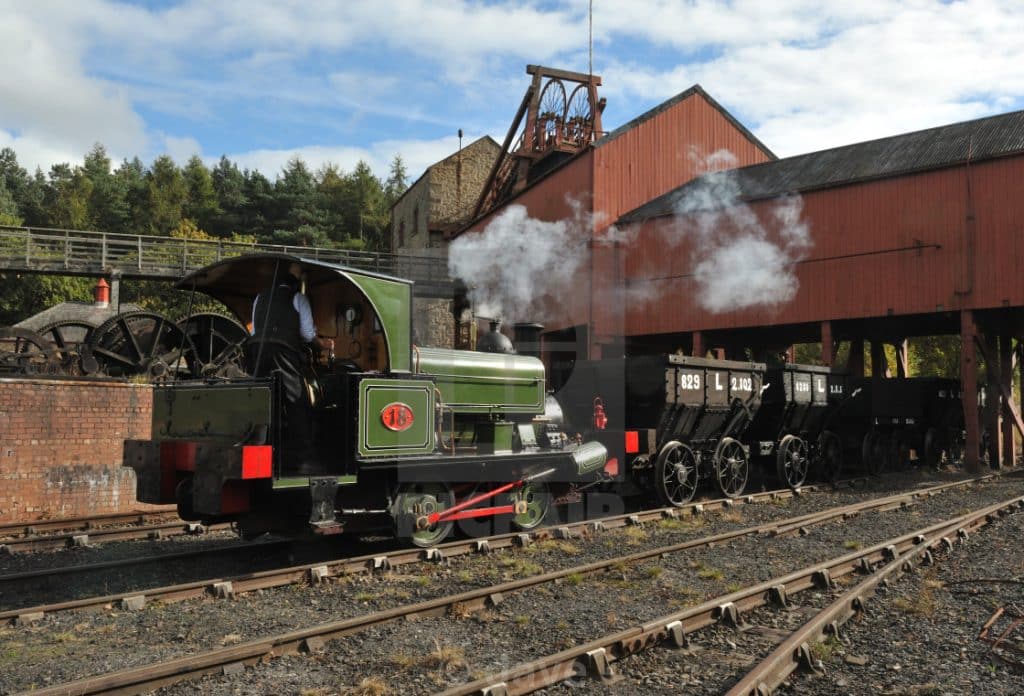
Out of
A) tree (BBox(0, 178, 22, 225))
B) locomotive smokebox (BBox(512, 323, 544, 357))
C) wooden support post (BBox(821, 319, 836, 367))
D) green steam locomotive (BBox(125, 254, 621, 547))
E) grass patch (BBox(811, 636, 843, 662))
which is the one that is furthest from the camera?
tree (BBox(0, 178, 22, 225))

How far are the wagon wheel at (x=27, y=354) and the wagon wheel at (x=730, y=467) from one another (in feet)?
37.6

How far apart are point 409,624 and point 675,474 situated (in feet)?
22.2

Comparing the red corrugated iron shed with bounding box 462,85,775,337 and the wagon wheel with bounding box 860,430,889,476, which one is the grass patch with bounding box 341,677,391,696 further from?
the red corrugated iron shed with bounding box 462,85,775,337

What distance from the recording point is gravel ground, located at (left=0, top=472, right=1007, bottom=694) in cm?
441

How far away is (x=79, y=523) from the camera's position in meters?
9.86

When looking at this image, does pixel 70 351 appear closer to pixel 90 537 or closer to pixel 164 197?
pixel 90 537

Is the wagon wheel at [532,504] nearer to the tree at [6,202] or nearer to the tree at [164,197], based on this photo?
the tree at [164,197]

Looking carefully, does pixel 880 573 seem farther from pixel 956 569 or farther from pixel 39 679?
pixel 39 679

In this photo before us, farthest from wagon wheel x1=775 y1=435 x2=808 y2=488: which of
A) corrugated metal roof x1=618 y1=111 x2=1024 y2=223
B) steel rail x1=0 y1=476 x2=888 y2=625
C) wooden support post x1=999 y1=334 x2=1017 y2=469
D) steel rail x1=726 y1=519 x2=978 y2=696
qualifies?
wooden support post x1=999 y1=334 x2=1017 y2=469

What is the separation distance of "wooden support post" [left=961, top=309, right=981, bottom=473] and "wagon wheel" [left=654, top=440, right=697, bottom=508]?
9.26 m

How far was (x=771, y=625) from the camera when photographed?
531cm

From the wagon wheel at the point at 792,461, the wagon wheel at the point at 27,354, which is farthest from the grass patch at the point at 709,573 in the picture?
the wagon wheel at the point at 27,354

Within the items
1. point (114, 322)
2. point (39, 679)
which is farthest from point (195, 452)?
point (114, 322)

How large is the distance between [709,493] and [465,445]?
698cm
